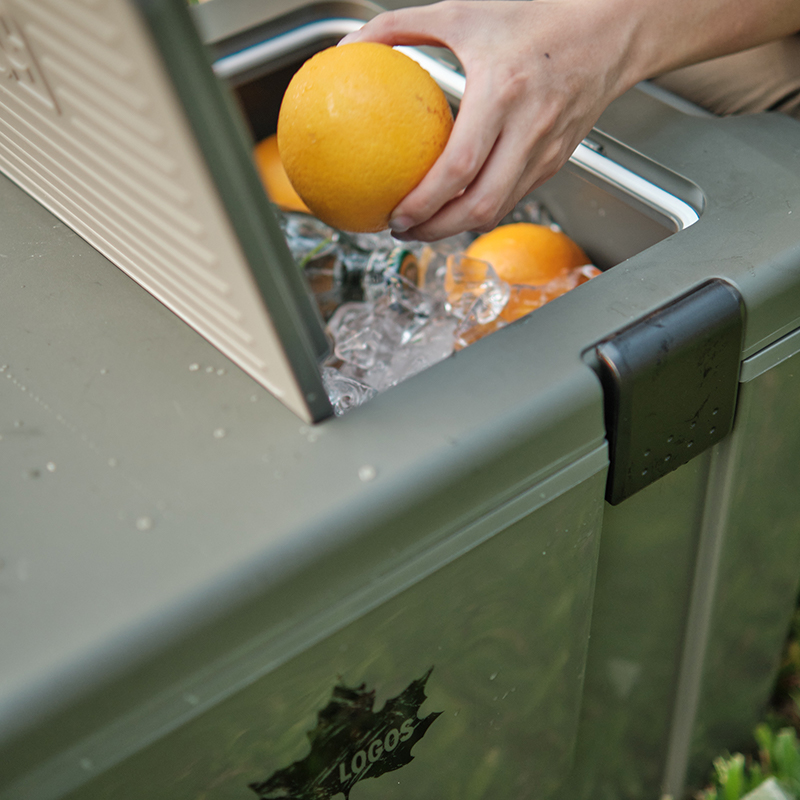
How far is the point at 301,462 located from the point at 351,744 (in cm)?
24

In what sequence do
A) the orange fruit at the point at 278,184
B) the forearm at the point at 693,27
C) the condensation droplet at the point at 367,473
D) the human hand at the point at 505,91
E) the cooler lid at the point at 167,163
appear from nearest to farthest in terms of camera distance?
the cooler lid at the point at 167,163, the condensation droplet at the point at 367,473, the human hand at the point at 505,91, the forearm at the point at 693,27, the orange fruit at the point at 278,184

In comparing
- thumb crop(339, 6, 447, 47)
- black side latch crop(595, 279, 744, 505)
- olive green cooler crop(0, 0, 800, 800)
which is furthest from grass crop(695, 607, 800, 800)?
thumb crop(339, 6, 447, 47)

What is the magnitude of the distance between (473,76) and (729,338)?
0.98ft

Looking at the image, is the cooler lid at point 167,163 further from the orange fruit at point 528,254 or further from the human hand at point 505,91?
the orange fruit at point 528,254

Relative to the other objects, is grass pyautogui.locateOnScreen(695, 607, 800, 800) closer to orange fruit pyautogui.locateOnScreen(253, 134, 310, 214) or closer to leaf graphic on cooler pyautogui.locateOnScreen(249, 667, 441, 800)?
leaf graphic on cooler pyautogui.locateOnScreen(249, 667, 441, 800)

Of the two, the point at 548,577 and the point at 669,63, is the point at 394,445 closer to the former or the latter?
the point at 548,577

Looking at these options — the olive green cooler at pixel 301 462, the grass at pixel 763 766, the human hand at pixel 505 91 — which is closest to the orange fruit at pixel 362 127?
the human hand at pixel 505 91

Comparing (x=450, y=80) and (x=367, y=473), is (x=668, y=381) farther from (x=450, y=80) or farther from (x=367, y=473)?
(x=450, y=80)

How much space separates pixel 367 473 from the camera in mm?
519

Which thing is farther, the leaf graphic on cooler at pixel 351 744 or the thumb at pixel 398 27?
the thumb at pixel 398 27

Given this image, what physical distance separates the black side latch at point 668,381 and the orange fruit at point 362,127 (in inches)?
8.4

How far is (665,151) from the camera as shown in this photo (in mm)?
803

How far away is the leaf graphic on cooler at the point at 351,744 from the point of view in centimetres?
57

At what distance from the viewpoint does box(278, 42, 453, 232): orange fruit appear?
1.97ft
